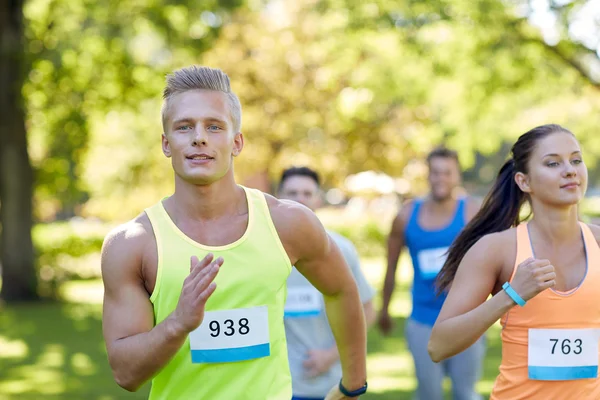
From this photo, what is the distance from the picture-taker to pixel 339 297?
349 cm

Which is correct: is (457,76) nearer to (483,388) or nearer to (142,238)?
(483,388)

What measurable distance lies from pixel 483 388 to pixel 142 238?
6.80 metres

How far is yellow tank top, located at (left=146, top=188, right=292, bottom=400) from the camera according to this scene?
301 cm

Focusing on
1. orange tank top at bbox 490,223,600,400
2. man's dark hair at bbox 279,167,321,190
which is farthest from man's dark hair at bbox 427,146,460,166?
orange tank top at bbox 490,223,600,400

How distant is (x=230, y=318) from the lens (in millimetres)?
3039

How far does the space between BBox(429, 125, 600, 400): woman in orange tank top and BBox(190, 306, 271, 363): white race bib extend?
2.56 feet

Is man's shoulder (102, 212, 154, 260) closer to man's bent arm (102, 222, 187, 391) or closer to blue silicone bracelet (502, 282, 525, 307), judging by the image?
man's bent arm (102, 222, 187, 391)

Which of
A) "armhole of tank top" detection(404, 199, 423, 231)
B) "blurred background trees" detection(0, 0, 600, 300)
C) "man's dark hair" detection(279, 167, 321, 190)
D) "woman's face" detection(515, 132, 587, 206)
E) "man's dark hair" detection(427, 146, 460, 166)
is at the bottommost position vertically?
"woman's face" detection(515, 132, 587, 206)

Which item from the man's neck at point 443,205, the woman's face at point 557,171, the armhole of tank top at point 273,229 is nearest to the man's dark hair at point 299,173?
the man's neck at point 443,205

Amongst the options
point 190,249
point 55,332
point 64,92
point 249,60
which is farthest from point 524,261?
point 249,60

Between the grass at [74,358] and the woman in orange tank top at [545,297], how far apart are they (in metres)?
5.41

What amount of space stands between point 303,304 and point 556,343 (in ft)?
6.70

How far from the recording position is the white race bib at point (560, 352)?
3.44 metres

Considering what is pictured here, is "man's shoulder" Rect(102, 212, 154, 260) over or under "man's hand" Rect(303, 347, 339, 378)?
over
